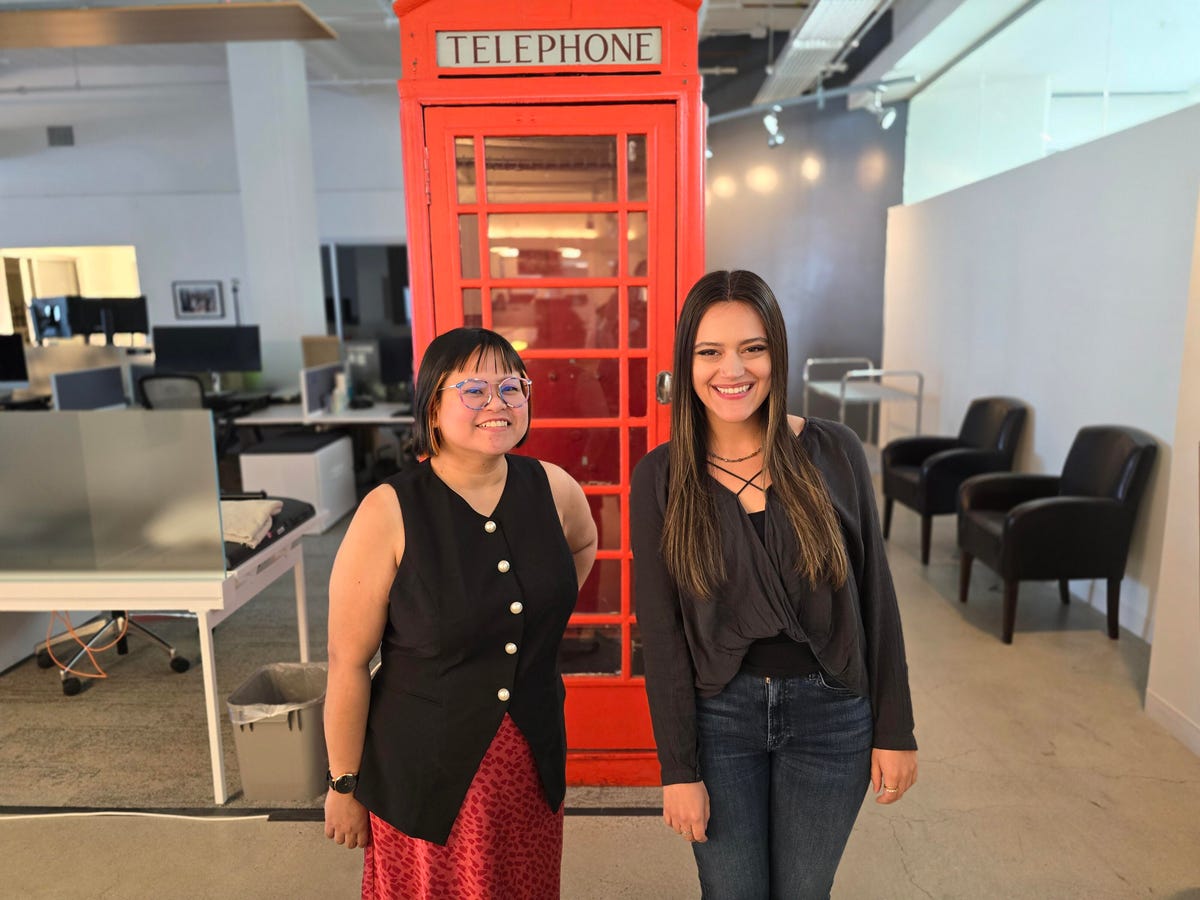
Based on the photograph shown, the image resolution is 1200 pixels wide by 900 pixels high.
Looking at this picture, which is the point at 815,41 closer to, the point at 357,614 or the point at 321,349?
the point at 321,349

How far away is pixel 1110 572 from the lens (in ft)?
12.6

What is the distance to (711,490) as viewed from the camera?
1.41 m

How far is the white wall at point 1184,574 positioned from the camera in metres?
2.89

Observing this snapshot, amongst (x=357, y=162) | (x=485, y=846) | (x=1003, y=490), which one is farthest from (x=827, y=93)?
(x=485, y=846)

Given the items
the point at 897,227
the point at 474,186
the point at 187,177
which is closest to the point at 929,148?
the point at 897,227

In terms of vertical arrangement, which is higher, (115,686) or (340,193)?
(340,193)

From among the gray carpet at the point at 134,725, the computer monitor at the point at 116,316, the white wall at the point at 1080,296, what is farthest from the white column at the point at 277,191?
the white wall at the point at 1080,296

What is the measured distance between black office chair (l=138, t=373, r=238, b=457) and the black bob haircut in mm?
5937

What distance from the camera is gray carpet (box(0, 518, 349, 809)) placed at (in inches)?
111

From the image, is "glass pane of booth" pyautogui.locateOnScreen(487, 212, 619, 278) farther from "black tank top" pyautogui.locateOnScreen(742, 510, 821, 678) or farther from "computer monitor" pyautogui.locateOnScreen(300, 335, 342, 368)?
"computer monitor" pyautogui.locateOnScreen(300, 335, 342, 368)

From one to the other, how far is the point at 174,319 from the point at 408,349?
429 cm

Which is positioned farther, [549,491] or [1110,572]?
[1110,572]

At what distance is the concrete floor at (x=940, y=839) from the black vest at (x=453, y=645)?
1.07 metres

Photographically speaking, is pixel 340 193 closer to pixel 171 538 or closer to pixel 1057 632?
pixel 171 538
